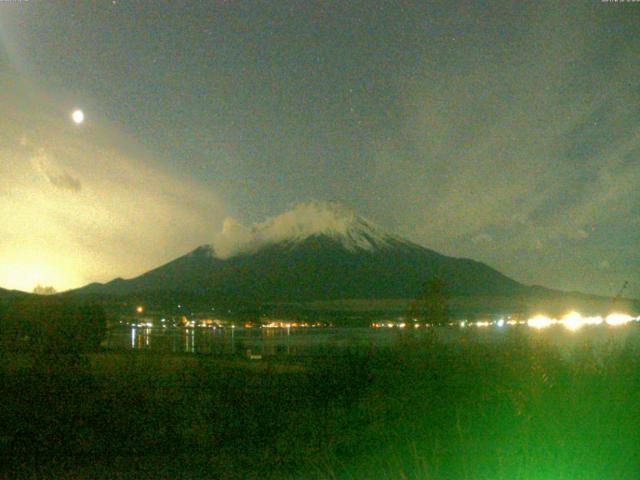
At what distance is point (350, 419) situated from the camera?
1179 cm

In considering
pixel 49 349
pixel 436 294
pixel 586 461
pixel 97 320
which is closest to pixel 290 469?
pixel 586 461

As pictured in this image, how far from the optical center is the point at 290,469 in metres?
9.21

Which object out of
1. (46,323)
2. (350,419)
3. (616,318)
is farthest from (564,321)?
(350,419)

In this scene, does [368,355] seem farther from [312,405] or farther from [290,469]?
[290,469]

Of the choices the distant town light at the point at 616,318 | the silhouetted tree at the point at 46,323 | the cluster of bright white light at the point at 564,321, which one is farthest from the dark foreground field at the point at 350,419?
the cluster of bright white light at the point at 564,321

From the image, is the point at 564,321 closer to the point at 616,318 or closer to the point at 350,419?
the point at 616,318

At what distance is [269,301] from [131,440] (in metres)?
78.7

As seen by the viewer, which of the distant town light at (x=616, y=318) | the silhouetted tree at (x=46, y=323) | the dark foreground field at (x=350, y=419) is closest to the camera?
the dark foreground field at (x=350, y=419)

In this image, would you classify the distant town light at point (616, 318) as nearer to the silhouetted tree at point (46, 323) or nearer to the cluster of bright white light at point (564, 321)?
the cluster of bright white light at point (564, 321)

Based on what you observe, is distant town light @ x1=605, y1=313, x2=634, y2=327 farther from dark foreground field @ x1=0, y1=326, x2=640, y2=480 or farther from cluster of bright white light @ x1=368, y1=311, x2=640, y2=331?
dark foreground field @ x1=0, y1=326, x2=640, y2=480

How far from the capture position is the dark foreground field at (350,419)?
8.34 metres

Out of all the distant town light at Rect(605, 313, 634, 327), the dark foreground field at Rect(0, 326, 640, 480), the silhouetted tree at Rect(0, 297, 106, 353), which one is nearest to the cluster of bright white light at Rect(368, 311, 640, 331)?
the distant town light at Rect(605, 313, 634, 327)

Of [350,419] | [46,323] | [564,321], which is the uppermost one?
[46,323]

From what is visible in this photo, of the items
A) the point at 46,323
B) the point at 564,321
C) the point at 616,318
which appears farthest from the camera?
the point at 564,321
